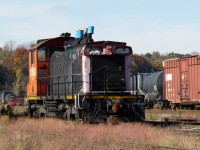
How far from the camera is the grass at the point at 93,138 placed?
9.45 meters

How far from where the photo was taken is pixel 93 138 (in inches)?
442

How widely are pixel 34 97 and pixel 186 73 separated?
1222 centimetres

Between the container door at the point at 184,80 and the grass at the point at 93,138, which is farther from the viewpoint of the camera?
the container door at the point at 184,80

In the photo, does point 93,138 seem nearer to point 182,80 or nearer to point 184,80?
point 184,80

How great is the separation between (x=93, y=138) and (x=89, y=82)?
13.6ft

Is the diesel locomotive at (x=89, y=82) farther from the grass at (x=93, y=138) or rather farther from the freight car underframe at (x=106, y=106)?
the grass at (x=93, y=138)

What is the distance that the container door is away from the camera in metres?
27.0

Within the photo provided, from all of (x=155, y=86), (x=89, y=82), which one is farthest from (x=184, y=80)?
(x=89, y=82)

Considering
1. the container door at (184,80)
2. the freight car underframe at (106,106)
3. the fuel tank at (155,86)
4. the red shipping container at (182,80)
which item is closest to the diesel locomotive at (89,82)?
the freight car underframe at (106,106)

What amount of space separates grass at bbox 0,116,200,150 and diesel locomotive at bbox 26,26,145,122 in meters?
0.83

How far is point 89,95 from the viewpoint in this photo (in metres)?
14.4

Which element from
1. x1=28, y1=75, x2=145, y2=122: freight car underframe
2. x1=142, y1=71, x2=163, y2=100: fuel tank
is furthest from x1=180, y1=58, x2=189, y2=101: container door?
x1=28, y1=75, x2=145, y2=122: freight car underframe

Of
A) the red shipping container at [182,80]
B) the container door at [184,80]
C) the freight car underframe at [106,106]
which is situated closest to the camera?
the freight car underframe at [106,106]

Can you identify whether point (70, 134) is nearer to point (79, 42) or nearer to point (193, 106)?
point (79, 42)
